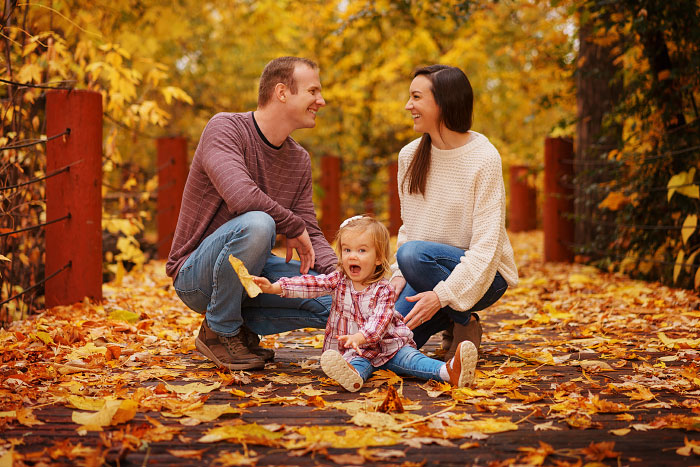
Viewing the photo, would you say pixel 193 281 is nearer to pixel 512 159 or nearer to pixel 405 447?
pixel 405 447

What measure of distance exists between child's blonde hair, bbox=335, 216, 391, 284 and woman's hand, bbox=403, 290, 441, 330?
7.4 inches

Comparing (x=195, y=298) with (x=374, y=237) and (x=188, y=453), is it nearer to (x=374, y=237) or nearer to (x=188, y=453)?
(x=374, y=237)

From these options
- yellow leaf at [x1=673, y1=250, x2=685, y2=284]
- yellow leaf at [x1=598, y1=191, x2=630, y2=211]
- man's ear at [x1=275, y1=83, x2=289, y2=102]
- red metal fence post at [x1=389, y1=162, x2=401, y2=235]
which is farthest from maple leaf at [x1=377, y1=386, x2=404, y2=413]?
red metal fence post at [x1=389, y1=162, x2=401, y2=235]

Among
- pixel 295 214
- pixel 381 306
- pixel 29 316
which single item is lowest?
pixel 29 316

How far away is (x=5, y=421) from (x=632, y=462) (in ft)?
6.22

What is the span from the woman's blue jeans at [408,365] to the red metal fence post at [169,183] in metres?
5.14

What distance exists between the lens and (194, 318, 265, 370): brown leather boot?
129 inches

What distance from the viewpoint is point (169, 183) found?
25.9ft

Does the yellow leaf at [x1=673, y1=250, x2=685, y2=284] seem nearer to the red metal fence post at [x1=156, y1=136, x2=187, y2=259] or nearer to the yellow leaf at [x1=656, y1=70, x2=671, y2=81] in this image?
the yellow leaf at [x1=656, y1=70, x2=671, y2=81]

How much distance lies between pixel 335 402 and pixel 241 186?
104 centimetres

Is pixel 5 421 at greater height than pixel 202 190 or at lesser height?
lesser

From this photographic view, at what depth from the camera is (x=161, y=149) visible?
7984 mm

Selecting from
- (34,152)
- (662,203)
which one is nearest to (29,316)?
(34,152)

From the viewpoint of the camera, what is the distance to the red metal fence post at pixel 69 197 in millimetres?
4723
